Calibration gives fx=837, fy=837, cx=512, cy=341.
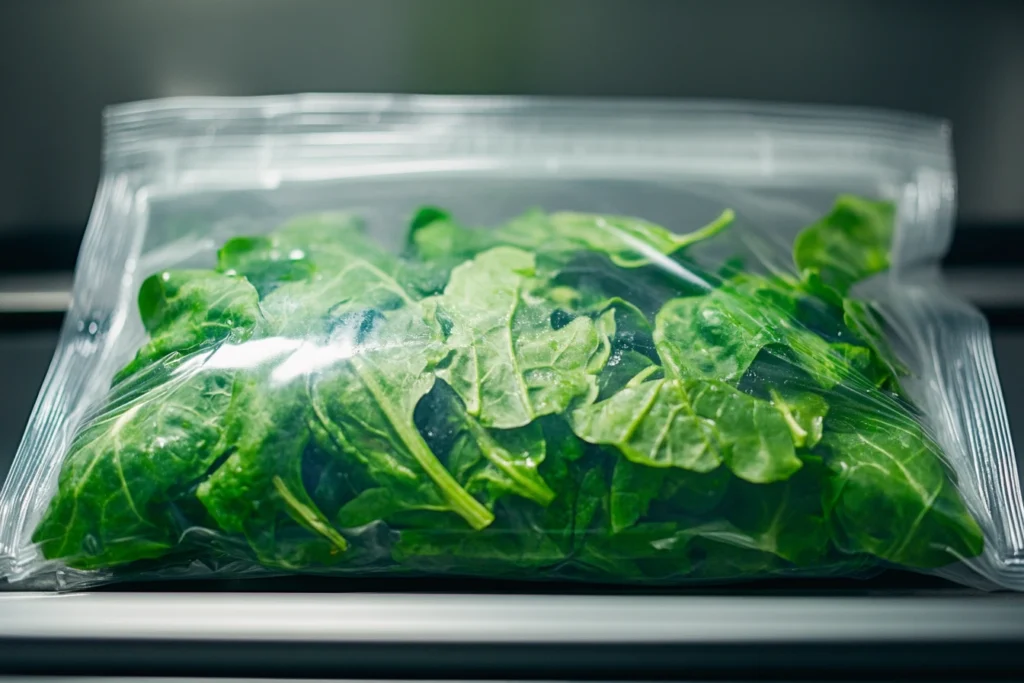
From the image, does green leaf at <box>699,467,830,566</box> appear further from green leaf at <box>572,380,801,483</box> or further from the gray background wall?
the gray background wall

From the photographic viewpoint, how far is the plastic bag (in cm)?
55

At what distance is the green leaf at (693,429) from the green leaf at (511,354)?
0.03 m

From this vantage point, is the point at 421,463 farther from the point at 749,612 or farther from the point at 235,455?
the point at 749,612

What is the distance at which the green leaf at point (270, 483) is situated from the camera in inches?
21.6

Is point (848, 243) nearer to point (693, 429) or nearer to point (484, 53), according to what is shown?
point (693, 429)

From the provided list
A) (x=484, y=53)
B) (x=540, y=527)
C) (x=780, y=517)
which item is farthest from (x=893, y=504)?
(x=484, y=53)

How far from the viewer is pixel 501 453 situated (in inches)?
21.8

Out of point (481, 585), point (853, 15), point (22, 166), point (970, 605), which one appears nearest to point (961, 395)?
point (970, 605)

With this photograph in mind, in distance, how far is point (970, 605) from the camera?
56 cm

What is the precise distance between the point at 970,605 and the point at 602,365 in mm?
294

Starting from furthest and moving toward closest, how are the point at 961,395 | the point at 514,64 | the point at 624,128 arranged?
the point at 514,64 → the point at 624,128 → the point at 961,395

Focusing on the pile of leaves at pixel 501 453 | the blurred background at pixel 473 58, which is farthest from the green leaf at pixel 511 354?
the blurred background at pixel 473 58

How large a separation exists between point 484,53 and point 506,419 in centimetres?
55

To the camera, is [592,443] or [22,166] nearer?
[592,443]
